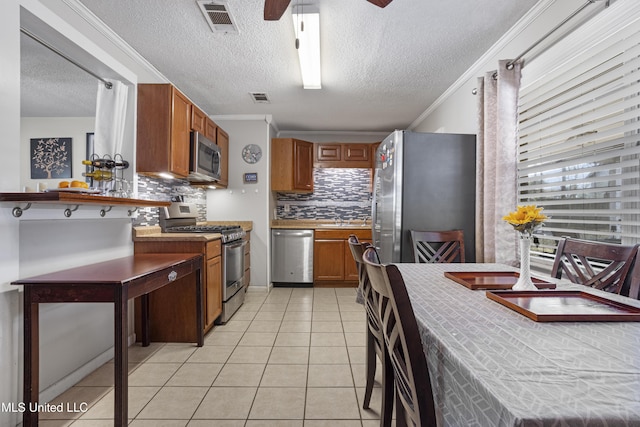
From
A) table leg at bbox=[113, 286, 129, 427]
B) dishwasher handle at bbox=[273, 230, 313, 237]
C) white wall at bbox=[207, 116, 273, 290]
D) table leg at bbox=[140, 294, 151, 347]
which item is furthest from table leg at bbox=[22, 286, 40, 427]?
dishwasher handle at bbox=[273, 230, 313, 237]

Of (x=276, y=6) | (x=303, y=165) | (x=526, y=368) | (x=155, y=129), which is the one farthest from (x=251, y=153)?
(x=526, y=368)

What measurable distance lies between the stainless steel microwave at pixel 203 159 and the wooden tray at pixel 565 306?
276cm

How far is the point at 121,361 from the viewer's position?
5.08 ft

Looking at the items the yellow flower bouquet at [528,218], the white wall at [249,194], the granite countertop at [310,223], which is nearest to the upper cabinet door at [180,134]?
the white wall at [249,194]

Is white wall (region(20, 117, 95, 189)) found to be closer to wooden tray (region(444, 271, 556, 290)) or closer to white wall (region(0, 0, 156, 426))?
white wall (region(0, 0, 156, 426))

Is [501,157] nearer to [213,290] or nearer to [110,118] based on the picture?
[213,290]

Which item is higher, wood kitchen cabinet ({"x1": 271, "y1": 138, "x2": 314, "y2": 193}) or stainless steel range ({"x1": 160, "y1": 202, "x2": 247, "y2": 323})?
wood kitchen cabinet ({"x1": 271, "y1": 138, "x2": 314, "y2": 193})

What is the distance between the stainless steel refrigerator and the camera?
9.07ft

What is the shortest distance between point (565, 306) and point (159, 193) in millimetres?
3235

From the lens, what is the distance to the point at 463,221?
282 centimetres

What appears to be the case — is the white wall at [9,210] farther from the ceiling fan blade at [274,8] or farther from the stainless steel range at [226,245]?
the stainless steel range at [226,245]

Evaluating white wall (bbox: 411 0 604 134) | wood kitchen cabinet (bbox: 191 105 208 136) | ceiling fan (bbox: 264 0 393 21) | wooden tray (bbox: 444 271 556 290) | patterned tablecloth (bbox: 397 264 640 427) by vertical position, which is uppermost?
white wall (bbox: 411 0 604 134)

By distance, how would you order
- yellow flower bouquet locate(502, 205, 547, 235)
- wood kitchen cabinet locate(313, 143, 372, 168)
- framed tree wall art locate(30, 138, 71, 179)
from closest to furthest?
yellow flower bouquet locate(502, 205, 547, 235), framed tree wall art locate(30, 138, 71, 179), wood kitchen cabinet locate(313, 143, 372, 168)

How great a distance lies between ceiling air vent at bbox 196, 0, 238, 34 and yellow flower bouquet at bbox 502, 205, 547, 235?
2.09 metres
